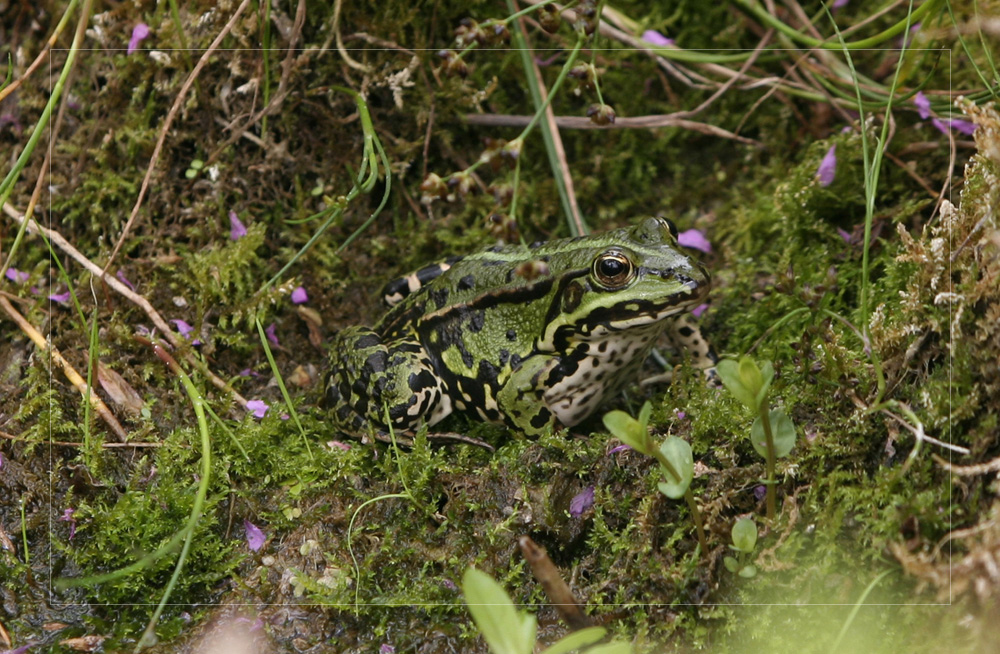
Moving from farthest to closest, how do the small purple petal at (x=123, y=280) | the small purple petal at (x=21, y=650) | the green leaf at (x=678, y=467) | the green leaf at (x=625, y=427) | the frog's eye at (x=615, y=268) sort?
the small purple petal at (x=123, y=280), the frog's eye at (x=615, y=268), the small purple petal at (x=21, y=650), the green leaf at (x=678, y=467), the green leaf at (x=625, y=427)

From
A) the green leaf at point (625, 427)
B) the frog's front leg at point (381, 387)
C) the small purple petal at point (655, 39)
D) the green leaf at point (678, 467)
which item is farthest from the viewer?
the small purple petal at point (655, 39)

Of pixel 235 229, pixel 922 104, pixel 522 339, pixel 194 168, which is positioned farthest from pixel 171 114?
pixel 922 104

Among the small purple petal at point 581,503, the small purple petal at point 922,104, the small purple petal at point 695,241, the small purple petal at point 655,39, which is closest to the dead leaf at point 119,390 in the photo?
the small purple petal at point 581,503

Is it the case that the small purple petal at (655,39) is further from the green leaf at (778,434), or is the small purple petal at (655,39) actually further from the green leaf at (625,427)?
the green leaf at (625,427)

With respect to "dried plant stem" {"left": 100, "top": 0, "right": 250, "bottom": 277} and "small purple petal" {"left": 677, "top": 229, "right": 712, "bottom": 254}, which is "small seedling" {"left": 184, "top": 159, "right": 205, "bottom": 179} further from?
"small purple petal" {"left": 677, "top": 229, "right": 712, "bottom": 254}

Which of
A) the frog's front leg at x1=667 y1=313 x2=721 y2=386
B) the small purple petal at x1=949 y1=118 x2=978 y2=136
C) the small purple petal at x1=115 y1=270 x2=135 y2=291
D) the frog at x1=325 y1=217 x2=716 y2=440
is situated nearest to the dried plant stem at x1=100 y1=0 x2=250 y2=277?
the small purple petal at x1=115 y1=270 x2=135 y2=291

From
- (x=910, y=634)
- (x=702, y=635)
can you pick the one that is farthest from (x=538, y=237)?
(x=910, y=634)

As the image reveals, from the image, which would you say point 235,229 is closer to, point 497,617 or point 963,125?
point 497,617
